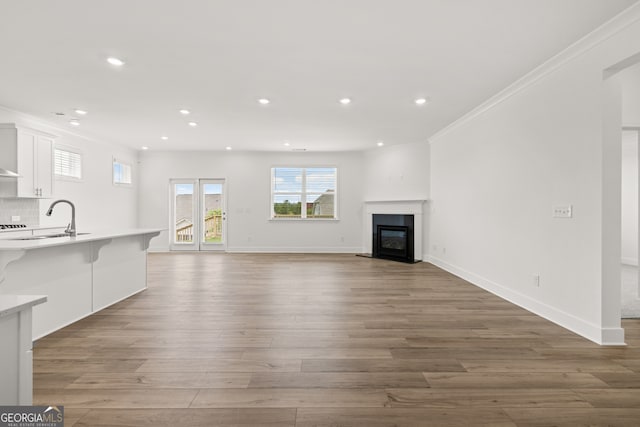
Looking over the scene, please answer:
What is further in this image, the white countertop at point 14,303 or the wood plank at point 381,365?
the wood plank at point 381,365

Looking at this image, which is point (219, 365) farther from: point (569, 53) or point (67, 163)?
point (67, 163)

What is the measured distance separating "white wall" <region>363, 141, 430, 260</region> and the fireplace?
1.17 feet

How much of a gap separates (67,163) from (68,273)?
4.35 m

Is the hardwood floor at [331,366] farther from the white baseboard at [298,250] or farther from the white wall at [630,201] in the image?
the white wall at [630,201]

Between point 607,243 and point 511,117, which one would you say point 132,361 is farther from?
point 511,117

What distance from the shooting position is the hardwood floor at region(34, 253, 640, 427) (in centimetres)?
179

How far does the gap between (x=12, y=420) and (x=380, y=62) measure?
12.2 ft

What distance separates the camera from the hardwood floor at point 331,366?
5.86 ft

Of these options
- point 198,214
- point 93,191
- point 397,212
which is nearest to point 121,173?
point 93,191

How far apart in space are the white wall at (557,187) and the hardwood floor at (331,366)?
35cm

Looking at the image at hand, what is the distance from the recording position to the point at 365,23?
2627 mm

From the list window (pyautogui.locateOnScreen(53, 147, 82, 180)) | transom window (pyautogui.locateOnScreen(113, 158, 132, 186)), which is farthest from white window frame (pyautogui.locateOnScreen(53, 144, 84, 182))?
transom window (pyautogui.locateOnScreen(113, 158, 132, 186))

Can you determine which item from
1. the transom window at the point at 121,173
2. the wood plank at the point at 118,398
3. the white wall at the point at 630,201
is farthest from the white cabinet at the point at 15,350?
the white wall at the point at 630,201

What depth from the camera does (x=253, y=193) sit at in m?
8.66
